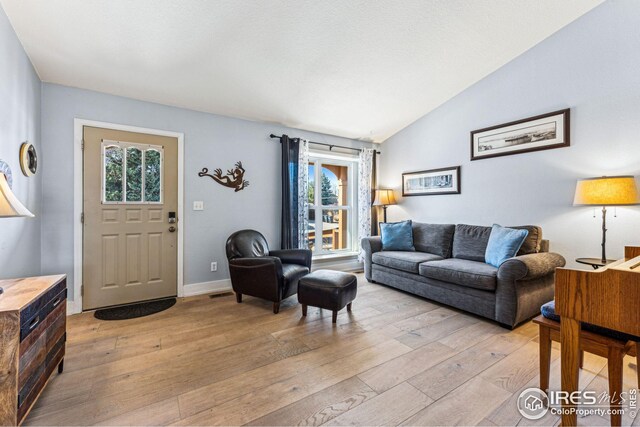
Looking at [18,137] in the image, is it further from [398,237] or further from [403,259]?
[398,237]

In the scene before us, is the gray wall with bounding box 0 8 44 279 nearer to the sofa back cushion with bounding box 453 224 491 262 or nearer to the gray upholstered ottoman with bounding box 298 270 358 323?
the gray upholstered ottoman with bounding box 298 270 358 323

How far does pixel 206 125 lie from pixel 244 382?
9.87 ft

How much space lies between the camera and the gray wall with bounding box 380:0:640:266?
8.52 feet

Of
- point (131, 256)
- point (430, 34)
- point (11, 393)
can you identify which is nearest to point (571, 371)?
point (11, 393)

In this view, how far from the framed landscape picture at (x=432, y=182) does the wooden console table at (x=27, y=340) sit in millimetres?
4308

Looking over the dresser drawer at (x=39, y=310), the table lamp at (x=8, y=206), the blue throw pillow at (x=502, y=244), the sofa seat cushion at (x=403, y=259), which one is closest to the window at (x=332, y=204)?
the sofa seat cushion at (x=403, y=259)

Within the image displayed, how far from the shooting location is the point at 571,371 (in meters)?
1.33

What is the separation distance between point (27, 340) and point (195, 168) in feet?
7.98

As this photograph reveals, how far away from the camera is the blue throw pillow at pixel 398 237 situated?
13.2 ft

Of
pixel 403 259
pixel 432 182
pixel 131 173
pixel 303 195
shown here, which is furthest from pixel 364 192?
pixel 131 173

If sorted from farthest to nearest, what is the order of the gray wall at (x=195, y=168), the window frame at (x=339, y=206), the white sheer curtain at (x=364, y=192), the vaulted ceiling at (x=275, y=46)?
1. the white sheer curtain at (x=364, y=192)
2. the window frame at (x=339, y=206)
3. the gray wall at (x=195, y=168)
4. the vaulted ceiling at (x=275, y=46)

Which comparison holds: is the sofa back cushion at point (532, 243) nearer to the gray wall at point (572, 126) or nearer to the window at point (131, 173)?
the gray wall at point (572, 126)

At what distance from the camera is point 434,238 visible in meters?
3.88

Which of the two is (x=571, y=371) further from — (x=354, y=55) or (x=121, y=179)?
(x=121, y=179)
